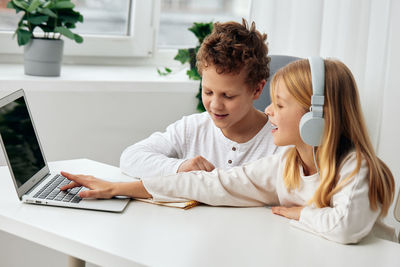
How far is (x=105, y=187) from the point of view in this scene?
4.11ft

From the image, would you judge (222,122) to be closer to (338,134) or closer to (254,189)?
(254,189)

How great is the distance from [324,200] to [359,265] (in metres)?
0.19

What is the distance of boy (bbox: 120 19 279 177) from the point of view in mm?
1421

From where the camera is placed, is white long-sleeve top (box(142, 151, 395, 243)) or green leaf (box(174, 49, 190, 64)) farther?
green leaf (box(174, 49, 190, 64))

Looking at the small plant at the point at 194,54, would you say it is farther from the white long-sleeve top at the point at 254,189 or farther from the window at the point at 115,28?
the white long-sleeve top at the point at 254,189

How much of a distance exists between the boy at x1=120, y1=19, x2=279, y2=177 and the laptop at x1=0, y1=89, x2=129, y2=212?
9.0 inches

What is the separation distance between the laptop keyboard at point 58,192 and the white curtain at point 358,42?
1.10 m

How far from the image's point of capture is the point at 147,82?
6.97 ft

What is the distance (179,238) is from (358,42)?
1.32 m

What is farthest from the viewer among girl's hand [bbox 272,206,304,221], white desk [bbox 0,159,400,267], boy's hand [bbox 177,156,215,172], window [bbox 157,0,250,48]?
window [bbox 157,0,250,48]

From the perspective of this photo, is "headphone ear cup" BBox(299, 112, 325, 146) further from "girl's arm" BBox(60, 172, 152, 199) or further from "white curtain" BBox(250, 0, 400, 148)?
"white curtain" BBox(250, 0, 400, 148)

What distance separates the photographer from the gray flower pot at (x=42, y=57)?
6.45ft

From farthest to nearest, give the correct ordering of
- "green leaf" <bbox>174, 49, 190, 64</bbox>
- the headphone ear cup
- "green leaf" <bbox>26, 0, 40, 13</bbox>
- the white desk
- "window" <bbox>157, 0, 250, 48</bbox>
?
1. "window" <bbox>157, 0, 250, 48</bbox>
2. "green leaf" <bbox>174, 49, 190, 64</bbox>
3. "green leaf" <bbox>26, 0, 40, 13</bbox>
4. the headphone ear cup
5. the white desk

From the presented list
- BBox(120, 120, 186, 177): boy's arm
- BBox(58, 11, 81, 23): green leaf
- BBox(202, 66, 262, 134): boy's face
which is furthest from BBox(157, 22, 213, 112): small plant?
BBox(202, 66, 262, 134): boy's face
